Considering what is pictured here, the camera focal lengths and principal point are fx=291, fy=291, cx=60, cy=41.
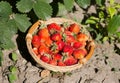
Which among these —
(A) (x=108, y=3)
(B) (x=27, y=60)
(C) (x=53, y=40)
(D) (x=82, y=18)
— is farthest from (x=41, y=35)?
(A) (x=108, y=3)

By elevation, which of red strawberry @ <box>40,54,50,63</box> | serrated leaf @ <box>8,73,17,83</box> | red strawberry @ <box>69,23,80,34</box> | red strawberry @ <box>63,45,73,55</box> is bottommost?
serrated leaf @ <box>8,73,17,83</box>

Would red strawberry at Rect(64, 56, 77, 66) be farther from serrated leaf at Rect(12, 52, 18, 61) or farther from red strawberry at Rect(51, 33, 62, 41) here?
serrated leaf at Rect(12, 52, 18, 61)

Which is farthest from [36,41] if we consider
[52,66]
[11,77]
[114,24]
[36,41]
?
[114,24]

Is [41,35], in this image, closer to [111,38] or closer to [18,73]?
[18,73]

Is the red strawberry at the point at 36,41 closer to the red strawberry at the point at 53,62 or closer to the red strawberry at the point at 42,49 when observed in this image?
the red strawberry at the point at 42,49

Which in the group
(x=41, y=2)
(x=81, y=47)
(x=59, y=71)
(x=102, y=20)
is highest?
(x=102, y=20)

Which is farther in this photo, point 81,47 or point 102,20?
point 102,20

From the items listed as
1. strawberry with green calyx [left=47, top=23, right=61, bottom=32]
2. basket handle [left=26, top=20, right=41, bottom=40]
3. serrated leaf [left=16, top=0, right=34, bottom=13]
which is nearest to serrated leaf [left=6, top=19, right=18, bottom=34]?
serrated leaf [left=16, top=0, right=34, bottom=13]
